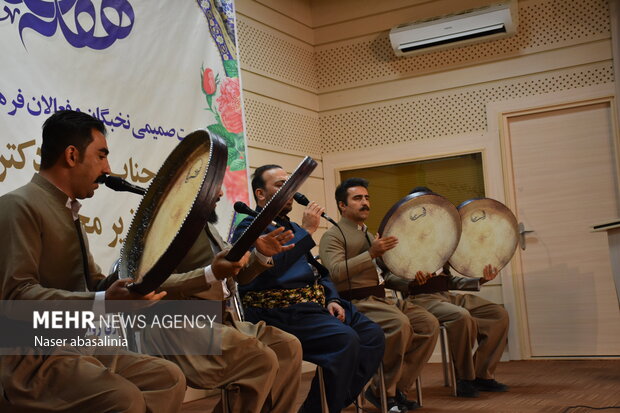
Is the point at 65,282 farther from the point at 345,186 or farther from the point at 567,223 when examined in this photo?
the point at 567,223

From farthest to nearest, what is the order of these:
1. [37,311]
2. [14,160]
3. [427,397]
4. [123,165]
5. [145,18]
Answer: [427,397], [145,18], [123,165], [14,160], [37,311]

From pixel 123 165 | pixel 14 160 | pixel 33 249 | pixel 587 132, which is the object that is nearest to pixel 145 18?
pixel 123 165

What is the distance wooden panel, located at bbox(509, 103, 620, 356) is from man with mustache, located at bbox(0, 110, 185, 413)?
442 centimetres

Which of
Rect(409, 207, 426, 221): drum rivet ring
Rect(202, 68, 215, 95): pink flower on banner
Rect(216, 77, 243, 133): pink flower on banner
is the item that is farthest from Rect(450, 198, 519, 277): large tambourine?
Rect(202, 68, 215, 95): pink flower on banner

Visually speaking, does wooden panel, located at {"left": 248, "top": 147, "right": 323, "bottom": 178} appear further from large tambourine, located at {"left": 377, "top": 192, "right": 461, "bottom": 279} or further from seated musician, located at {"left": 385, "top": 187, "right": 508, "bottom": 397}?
large tambourine, located at {"left": 377, "top": 192, "right": 461, "bottom": 279}

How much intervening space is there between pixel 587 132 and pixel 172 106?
3.37 meters

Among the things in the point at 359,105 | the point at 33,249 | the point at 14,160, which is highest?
the point at 359,105

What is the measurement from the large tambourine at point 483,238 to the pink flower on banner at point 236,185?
1393 mm

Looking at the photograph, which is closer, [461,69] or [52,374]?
[52,374]

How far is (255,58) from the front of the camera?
604cm

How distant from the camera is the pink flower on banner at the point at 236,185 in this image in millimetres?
4641

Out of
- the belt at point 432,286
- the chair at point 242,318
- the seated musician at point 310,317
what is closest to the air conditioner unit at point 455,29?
the belt at point 432,286

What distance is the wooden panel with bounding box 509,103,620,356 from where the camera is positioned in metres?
5.76

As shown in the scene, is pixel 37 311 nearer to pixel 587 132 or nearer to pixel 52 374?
pixel 52 374
